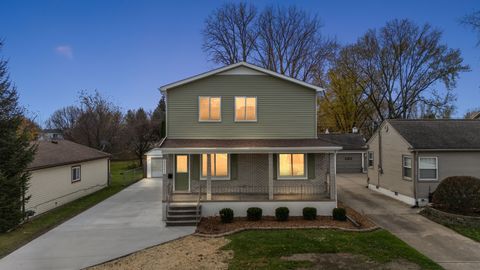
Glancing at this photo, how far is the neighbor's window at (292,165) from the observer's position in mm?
14969

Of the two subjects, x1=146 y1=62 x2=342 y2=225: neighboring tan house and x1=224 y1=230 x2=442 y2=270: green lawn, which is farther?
x1=146 y1=62 x2=342 y2=225: neighboring tan house

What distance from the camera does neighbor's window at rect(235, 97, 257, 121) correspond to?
15172mm

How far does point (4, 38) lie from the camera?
13094 millimetres

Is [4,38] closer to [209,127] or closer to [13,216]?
[13,216]

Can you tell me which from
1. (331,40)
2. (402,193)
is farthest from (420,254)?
(331,40)

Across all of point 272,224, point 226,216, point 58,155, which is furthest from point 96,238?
point 58,155

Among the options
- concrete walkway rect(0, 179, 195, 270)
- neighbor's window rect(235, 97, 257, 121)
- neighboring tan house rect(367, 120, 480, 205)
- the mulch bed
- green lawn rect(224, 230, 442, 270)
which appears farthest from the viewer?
neighboring tan house rect(367, 120, 480, 205)

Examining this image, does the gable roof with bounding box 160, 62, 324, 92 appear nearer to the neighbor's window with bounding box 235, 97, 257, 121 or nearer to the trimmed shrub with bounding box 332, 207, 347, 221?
the neighbor's window with bounding box 235, 97, 257, 121

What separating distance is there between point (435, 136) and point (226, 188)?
1213 cm

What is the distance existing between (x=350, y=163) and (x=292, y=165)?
62.8 ft

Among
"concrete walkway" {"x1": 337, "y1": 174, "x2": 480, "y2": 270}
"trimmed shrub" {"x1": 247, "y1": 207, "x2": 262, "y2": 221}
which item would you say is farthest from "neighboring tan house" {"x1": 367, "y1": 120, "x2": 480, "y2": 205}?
"trimmed shrub" {"x1": 247, "y1": 207, "x2": 262, "y2": 221}

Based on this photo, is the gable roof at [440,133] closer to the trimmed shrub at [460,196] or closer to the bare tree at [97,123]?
the trimmed shrub at [460,196]

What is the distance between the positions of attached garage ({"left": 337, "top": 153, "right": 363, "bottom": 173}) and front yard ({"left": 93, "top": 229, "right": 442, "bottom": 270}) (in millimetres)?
21590

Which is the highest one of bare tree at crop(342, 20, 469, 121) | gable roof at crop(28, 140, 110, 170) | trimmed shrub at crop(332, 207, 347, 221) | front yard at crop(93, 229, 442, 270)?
bare tree at crop(342, 20, 469, 121)
